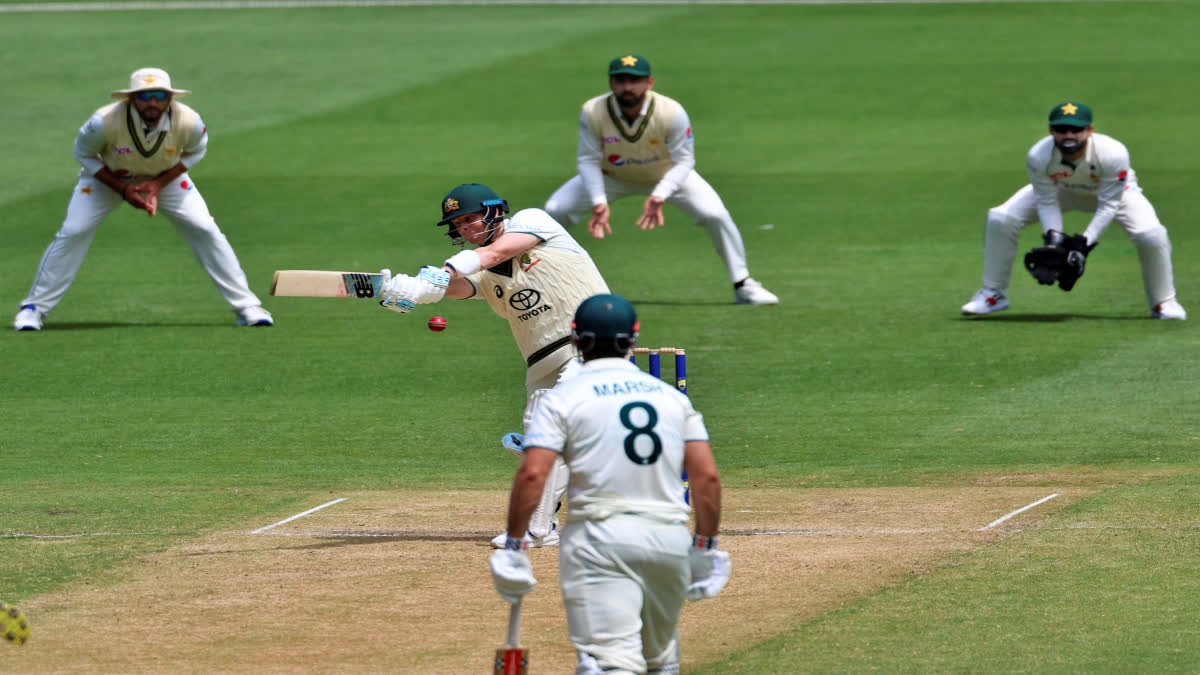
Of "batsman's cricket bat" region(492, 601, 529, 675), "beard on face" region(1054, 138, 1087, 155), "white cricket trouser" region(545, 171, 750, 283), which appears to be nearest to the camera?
"batsman's cricket bat" region(492, 601, 529, 675)

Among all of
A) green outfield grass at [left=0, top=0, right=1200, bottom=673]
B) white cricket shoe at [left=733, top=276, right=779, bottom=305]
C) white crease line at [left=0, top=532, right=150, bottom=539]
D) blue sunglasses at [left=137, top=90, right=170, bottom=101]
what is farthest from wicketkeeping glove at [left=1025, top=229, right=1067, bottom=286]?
white crease line at [left=0, top=532, right=150, bottom=539]

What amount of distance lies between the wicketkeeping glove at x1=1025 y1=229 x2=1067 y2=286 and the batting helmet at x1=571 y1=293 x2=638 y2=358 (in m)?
10.3

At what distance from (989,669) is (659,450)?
5.70ft

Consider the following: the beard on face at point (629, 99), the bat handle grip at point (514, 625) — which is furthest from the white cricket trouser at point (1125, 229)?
the bat handle grip at point (514, 625)

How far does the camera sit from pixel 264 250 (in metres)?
22.3

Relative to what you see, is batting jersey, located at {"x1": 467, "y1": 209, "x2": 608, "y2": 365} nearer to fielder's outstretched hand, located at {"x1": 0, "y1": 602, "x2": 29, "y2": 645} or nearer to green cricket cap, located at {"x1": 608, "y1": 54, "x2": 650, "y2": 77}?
fielder's outstretched hand, located at {"x1": 0, "y1": 602, "x2": 29, "y2": 645}

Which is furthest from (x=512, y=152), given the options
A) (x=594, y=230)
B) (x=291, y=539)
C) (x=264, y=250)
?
(x=291, y=539)

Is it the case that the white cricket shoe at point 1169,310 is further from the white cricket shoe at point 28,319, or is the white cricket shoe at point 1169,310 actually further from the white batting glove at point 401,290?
the white cricket shoe at point 28,319

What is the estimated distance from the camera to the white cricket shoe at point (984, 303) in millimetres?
17350

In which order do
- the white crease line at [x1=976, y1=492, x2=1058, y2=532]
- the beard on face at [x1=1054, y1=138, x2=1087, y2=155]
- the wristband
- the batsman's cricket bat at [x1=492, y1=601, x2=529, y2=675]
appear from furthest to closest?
the beard on face at [x1=1054, y1=138, x2=1087, y2=155] → the white crease line at [x1=976, y1=492, x2=1058, y2=532] → the wristband → the batsman's cricket bat at [x1=492, y1=601, x2=529, y2=675]

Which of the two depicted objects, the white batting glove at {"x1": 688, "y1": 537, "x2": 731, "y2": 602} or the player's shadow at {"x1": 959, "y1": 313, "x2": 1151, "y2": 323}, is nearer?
the white batting glove at {"x1": 688, "y1": 537, "x2": 731, "y2": 602}

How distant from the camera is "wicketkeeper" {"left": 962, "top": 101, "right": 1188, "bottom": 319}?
16281 mm

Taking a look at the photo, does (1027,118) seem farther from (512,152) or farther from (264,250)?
(264,250)

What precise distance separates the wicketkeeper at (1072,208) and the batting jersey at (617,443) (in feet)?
33.3
